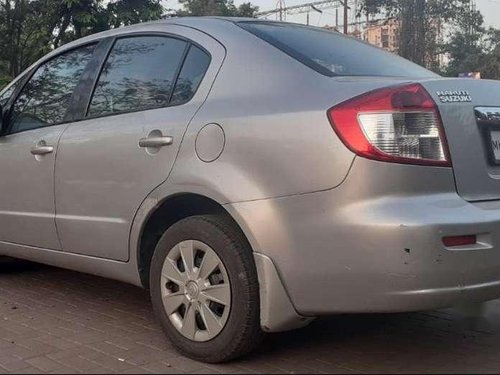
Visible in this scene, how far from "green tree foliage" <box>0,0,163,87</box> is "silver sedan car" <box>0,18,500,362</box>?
14027 millimetres

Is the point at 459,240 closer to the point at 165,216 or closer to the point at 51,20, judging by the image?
the point at 165,216

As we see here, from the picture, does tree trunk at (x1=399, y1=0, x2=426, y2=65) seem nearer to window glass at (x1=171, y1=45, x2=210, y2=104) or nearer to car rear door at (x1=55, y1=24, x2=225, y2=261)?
car rear door at (x1=55, y1=24, x2=225, y2=261)

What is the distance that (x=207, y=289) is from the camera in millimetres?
3266

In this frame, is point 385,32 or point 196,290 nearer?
point 196,290

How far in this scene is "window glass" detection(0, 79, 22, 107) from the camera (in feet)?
16.2

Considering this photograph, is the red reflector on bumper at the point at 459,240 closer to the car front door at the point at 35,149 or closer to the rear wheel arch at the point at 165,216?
the rear wheel arch at the point at 165,216

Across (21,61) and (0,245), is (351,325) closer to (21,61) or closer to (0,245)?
(0,245)

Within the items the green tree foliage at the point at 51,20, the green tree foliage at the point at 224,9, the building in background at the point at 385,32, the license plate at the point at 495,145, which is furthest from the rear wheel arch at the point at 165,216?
the building in background at the point at 385,32

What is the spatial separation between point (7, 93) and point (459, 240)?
362cm

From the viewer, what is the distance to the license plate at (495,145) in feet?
10.3

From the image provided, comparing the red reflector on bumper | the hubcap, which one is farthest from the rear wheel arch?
the red reflector on bumper

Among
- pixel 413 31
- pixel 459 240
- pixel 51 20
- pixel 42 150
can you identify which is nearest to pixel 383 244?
pixel 459 240

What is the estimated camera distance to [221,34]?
359 cm

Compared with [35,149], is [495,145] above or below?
above
